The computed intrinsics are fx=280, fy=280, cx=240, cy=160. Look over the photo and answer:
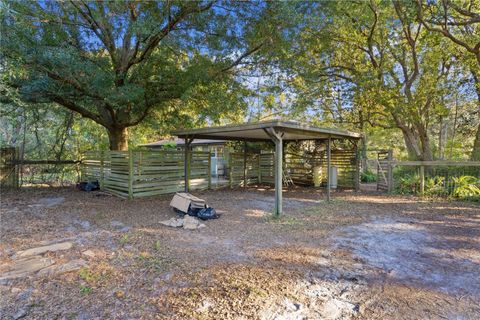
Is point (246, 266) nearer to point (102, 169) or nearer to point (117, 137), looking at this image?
point (117, 137)

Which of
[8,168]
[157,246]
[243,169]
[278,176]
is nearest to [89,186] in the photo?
[8,168]

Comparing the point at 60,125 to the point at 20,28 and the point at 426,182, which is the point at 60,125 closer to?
the point at 20,28

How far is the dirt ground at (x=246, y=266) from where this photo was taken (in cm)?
242

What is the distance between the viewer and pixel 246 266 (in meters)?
3.27

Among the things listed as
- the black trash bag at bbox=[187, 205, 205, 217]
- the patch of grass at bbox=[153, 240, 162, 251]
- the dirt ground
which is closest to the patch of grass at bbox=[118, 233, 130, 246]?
the dirt ground

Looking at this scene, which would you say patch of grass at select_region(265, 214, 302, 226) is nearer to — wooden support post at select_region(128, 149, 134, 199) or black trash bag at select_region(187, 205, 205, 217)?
black trash bag at select_region(187, 205, 205, 217)

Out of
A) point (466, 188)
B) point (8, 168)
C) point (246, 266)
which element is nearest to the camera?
point (246, 266)

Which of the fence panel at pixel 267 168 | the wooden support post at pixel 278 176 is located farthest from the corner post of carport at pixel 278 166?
the fence panel at pixel 267 168

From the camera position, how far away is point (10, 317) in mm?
2227

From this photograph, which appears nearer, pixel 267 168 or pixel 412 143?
pixel 412 143

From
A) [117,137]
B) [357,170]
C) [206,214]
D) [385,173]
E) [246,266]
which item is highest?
[117,137]

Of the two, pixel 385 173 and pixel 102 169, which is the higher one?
pixel 102 169

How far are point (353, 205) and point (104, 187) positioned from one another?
7287 millimetres

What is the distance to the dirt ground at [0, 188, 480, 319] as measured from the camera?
2.42 meters
